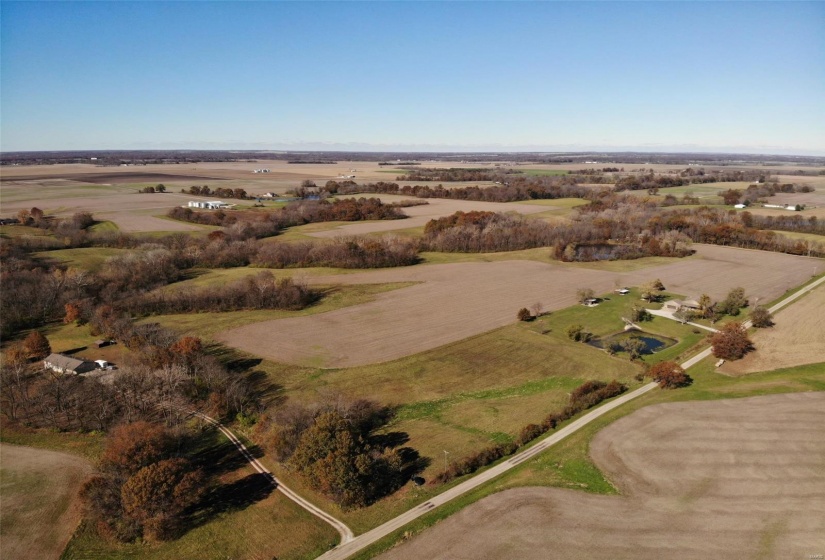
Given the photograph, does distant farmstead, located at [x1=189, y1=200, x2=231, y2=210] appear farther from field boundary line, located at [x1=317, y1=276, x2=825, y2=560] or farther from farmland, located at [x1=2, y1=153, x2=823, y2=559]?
field boundary line, located at [x1=317, y1=276, x2=825, y2=560]

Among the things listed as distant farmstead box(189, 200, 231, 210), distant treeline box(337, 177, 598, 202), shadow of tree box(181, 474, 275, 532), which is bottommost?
shadow of tree box(181, 474, 275, 532)

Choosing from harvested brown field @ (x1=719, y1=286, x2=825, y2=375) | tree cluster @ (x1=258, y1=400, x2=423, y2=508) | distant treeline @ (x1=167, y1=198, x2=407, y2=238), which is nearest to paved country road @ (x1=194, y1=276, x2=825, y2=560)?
tree cluster @ (x1=258, y1=400, x2=423, y2=508)

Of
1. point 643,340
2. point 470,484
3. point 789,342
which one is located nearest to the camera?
point 470,484

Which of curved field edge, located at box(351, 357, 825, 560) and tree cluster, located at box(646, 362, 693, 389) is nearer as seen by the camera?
curved field edge, located at box(351, 357, 825, 560)

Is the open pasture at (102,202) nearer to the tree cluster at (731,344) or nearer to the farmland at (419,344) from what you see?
the farmland at (419,344)

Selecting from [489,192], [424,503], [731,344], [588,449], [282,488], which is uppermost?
[489,192]

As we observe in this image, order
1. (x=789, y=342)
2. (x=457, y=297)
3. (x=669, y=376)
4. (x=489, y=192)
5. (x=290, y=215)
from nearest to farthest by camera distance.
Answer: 1. (x=669, y=376)
2. (x=789, y=342)
3. (x=457, y=297)
4. (x=290, y=215)
5. (x=489, y=192)

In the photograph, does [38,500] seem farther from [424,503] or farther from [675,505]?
[675,505]

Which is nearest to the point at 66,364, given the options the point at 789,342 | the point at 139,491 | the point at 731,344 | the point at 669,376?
the point at 139,491
